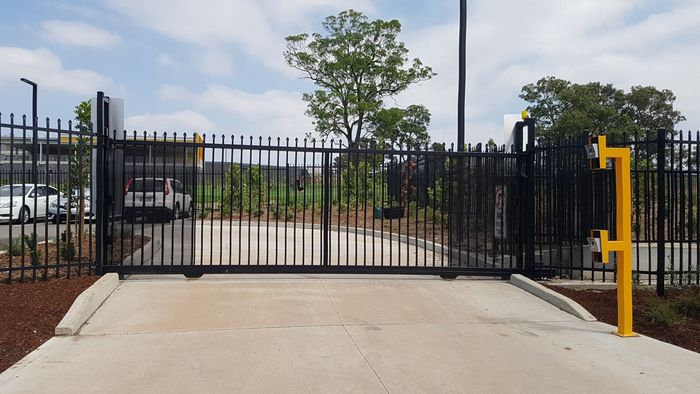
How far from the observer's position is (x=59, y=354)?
4676 millimetres

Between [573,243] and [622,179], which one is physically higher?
[622,179]

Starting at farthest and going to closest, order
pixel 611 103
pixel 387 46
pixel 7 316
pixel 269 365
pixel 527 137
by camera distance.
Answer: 1. pixel 611 103
2. pixel 387 46
3. pixel 527 137
4. pixel 7 316
5. pixel 269 365

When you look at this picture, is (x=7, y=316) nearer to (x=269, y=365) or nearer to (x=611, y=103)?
(x=269, y=365)

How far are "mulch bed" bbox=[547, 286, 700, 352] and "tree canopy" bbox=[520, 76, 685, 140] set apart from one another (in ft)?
111

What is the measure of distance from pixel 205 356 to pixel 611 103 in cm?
4831

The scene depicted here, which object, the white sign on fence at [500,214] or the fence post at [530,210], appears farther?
the white sign on fence at [500,214]

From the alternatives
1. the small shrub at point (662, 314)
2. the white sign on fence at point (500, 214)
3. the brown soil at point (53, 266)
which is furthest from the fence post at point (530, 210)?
the brown soil at point (53, 266)

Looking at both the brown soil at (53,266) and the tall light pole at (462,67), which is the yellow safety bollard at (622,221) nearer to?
the brown soil at (53,266)

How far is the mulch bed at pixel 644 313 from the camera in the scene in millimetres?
5660

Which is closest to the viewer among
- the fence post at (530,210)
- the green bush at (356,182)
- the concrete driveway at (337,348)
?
the concrete driveway at (337,348)

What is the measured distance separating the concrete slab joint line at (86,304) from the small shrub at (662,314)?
21.0 ft

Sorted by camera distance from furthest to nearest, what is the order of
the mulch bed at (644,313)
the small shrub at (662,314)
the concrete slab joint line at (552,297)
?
1. the concrete slab joint line at (552,297)
2. the small shrub at (662,314)
3. the mulch bed at (644,313)

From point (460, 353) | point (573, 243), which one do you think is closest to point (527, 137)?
point (573, 243)

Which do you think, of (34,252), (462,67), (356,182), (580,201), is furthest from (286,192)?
(462,67)
